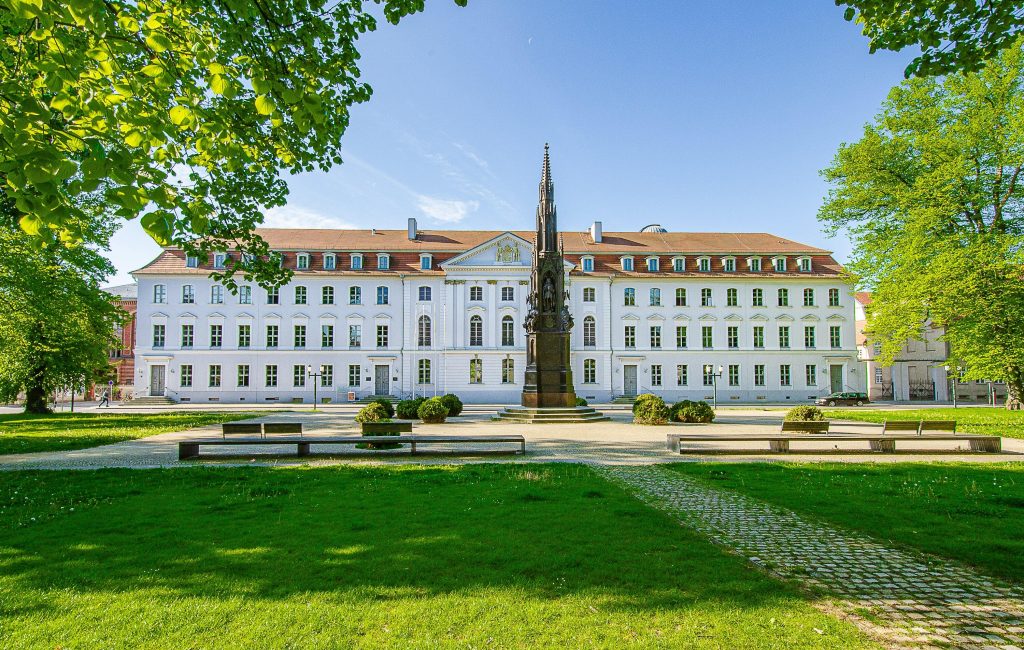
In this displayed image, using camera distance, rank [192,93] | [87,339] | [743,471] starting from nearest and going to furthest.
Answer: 1. [192,93]
2. [743,471]
3. [87,339]

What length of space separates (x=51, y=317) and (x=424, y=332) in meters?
24.2

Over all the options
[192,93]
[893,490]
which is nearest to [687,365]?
[893,490]

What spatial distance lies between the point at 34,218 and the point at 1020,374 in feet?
96.9

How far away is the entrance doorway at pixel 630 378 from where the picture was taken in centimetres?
4322

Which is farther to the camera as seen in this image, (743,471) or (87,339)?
(87,339)

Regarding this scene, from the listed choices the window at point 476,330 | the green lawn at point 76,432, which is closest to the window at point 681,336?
the window at point 476,330

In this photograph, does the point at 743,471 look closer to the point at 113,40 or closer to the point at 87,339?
the point at 113,40

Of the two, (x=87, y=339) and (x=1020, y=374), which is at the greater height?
(x=87, y=339)

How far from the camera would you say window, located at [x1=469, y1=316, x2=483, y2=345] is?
42469 millimetres

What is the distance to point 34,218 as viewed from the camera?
383 centimetres

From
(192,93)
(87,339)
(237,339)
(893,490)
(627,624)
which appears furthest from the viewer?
(237,339)

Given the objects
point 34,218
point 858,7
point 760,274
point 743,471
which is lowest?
point 743,471

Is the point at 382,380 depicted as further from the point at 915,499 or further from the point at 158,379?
the point at 915,499

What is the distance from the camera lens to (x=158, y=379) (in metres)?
41.7
